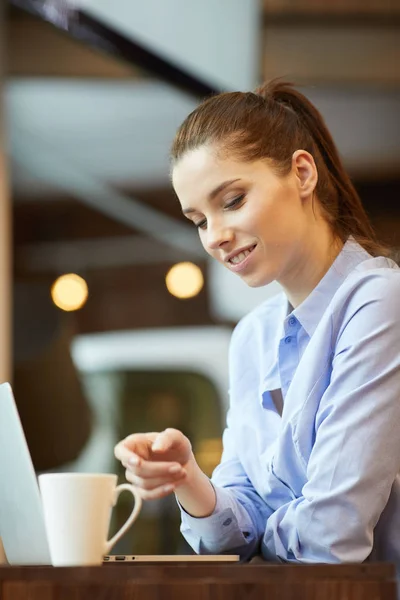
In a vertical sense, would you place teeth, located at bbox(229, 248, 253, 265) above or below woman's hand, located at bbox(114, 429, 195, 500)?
above

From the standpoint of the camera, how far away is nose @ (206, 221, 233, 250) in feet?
4.54

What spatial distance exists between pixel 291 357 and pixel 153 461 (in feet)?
1.32

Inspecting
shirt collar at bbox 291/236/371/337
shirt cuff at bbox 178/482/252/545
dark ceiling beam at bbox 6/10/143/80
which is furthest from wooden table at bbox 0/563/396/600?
dark ceiling beam at bbox 6/10/143/80

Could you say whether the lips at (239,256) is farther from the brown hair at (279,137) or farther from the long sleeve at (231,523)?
the long sleeve at (231,523)

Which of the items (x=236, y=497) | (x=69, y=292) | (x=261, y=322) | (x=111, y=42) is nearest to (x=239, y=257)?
(x=261, y=322)

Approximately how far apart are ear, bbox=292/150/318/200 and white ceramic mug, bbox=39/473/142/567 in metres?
0.62

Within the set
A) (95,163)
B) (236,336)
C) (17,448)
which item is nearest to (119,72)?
(95,163)

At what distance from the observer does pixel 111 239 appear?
3.51 m

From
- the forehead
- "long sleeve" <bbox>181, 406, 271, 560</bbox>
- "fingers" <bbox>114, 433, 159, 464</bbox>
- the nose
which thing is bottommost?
"long sleeve" <bbox>181, 406, 271, 560</bbox>

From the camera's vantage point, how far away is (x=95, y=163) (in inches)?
139

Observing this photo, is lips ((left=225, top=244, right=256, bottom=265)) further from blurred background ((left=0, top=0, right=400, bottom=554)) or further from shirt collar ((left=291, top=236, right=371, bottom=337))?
blurred background ((left=0, top=0, right=400, bottom=554))

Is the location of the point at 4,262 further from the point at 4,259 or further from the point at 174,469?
the point at 174,469

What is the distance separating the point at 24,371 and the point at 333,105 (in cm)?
161

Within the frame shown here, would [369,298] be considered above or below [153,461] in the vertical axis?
above
